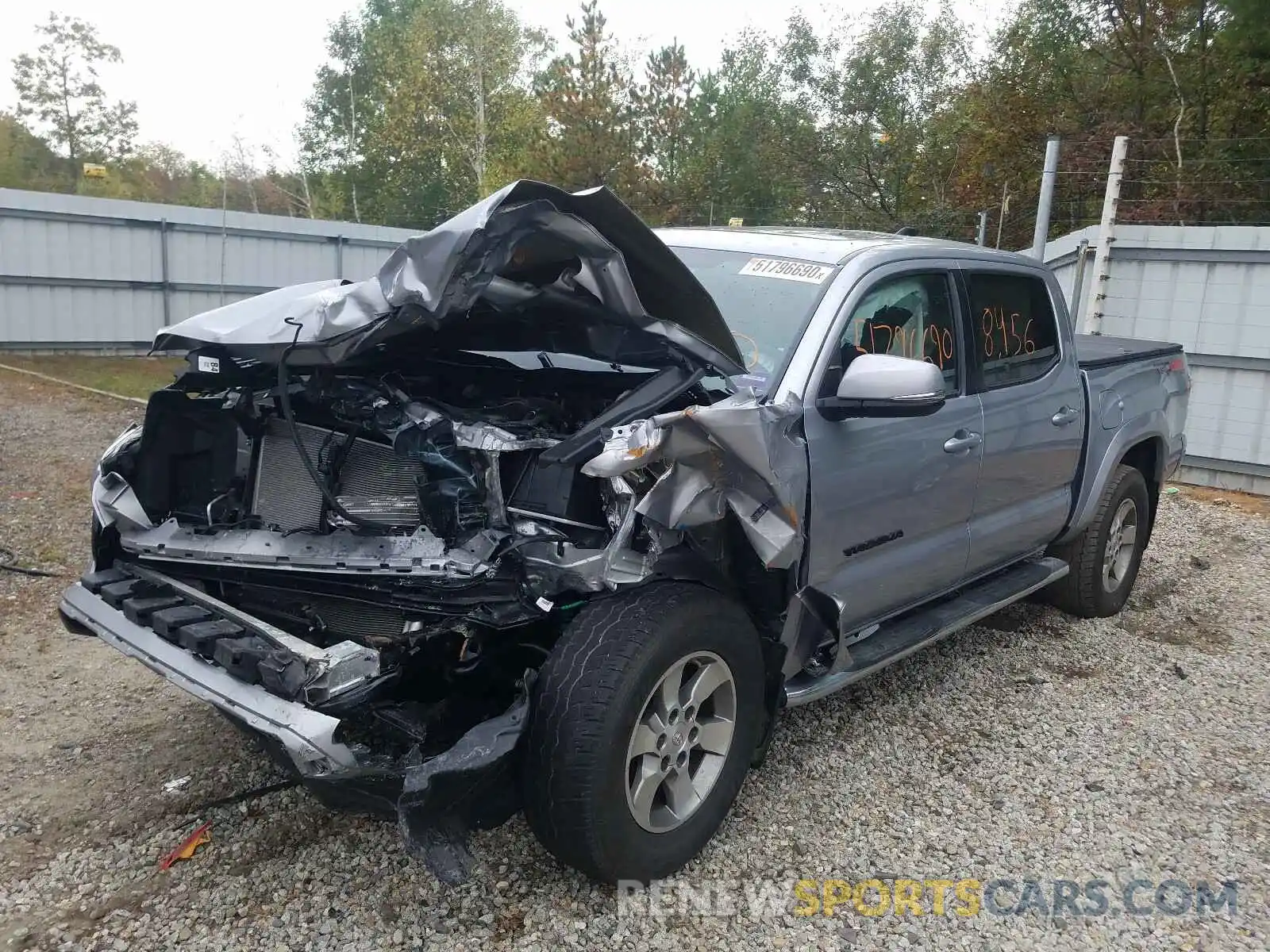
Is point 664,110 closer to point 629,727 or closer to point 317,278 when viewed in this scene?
point 317,278

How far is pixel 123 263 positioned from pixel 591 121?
1152cm

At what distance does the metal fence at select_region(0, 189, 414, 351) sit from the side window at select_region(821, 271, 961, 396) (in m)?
11.2

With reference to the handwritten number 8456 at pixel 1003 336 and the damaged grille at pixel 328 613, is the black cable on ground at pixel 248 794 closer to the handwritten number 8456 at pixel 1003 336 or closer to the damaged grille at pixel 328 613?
the damaged grille at pixel 328 613

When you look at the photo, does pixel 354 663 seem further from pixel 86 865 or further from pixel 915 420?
pixel 915 420

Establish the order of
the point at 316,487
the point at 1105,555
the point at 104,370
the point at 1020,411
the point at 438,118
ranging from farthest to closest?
the point at 438,118, the point at 104,370, the point at 1105,555, the point at 1020,411, the point at 316,487

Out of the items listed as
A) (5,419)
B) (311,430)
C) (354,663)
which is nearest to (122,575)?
(311,430)

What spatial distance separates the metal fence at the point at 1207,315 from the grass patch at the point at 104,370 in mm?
10317

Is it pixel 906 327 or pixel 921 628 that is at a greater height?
pixel 906 327

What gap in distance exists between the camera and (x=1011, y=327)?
167 inches

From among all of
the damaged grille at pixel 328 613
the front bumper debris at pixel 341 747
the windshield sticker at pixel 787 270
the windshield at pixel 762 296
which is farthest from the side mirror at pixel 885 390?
the damaged grille at pixel 328 613

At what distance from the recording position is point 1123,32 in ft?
59.2

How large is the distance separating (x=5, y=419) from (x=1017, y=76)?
20.5 meters

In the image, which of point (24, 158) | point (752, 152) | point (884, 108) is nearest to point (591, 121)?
point (752, 152)

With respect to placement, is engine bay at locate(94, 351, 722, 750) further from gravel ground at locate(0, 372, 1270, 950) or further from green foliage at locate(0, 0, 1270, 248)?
green foliage at locate(0, 0, 1270, 248)
